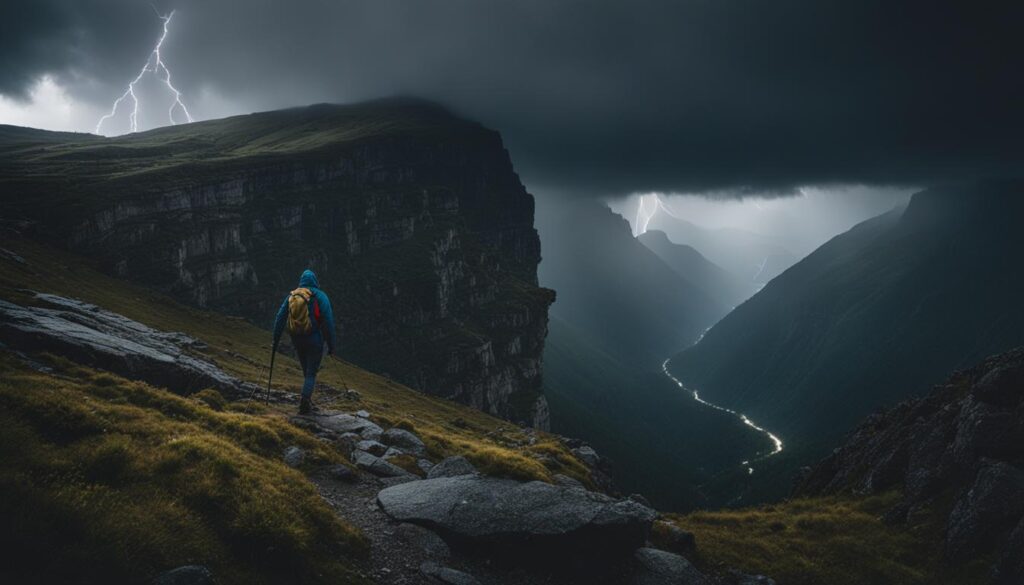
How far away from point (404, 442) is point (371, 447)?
3.01 meters

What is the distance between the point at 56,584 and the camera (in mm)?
6855

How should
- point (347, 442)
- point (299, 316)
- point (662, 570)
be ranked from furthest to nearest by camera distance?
point (299, 316)
point (347, 442)
point (662, 570)

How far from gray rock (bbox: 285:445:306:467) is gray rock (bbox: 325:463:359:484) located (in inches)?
37.9

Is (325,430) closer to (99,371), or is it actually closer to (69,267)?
(99,371)

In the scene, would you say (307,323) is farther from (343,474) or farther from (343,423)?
(343,474)

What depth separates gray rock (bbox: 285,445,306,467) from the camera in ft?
52.5

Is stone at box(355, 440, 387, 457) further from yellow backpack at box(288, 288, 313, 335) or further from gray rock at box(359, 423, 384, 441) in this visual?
yellow backpack at box(288, 288, 313, 335)

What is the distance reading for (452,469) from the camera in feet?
59.9

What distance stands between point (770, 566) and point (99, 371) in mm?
26799

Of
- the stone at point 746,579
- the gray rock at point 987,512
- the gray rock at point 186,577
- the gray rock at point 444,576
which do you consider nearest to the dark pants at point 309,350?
the gray rock at point 444,576

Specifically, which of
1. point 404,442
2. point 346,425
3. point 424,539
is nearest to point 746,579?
point 424,539

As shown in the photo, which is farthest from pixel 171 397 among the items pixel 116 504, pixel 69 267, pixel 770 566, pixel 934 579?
pixel 69 267

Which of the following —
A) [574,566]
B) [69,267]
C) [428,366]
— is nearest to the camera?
[574,566]

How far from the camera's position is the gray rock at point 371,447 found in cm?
1972
